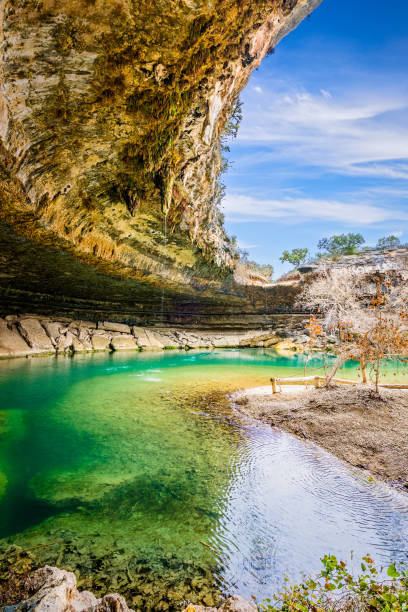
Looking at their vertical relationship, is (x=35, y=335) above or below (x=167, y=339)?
above

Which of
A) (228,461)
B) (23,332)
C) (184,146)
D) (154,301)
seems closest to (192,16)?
(184,146)

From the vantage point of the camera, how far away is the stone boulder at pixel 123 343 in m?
23.3

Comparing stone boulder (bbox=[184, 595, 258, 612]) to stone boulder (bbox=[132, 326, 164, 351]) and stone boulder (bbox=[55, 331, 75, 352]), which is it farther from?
stone boulder (bbox=[132, 326, 164, 351])

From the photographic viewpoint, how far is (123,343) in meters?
23.8

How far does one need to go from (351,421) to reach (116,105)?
28.2ft

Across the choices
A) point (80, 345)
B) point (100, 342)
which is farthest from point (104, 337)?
point (80, 345)

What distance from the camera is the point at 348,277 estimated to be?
386 inches

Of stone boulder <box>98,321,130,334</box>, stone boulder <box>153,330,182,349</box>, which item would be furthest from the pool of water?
stone boulder <box>153,330,182,349</box>

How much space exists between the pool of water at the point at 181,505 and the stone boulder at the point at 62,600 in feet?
1.54

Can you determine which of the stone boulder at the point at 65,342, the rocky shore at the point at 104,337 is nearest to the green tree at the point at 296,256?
the rocky shore at the point at 104,337

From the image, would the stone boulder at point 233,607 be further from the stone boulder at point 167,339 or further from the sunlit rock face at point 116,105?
the stone boulder at point 167,339

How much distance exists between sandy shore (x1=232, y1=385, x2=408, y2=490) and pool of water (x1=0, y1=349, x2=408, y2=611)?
417 millimetres

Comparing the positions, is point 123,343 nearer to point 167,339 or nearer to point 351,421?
point 167,339

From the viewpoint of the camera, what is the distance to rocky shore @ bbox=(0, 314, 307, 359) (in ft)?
59.5
